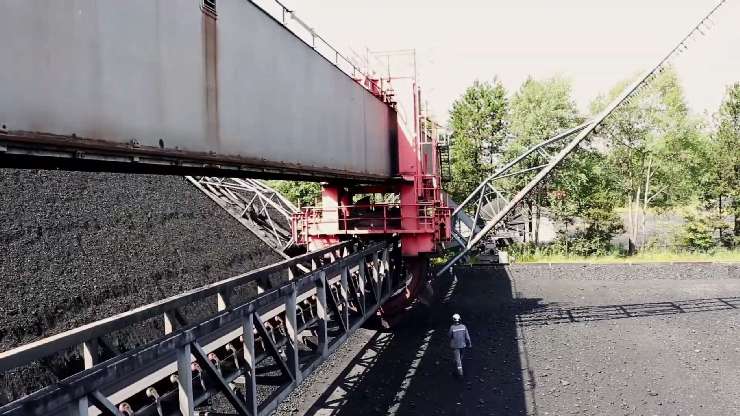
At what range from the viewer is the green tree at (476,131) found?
28.2 m

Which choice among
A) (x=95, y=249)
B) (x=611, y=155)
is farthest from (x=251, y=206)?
(x=611, y=155)

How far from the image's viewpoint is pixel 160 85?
12.0ft

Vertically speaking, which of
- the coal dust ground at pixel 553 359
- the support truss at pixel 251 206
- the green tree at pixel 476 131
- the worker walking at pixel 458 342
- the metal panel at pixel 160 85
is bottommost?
the coal dust ground at pixel 553 359

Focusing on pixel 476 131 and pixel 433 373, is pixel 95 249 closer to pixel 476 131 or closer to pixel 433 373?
pixel 433 373

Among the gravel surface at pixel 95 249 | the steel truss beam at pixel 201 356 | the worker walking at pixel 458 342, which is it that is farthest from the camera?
the worker walking at pixel 458 342

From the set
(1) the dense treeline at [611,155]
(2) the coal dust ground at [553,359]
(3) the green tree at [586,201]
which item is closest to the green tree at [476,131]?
(1) the dense treeline at [611,155]

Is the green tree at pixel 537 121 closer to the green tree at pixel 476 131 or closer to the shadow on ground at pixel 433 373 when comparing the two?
the green tree at pixel 476 131

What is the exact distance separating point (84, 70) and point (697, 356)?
11.8 m

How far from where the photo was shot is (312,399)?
797 cm

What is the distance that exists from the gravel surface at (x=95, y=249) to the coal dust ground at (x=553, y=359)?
13.3 ft

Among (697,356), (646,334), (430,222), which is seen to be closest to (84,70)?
(430,222)

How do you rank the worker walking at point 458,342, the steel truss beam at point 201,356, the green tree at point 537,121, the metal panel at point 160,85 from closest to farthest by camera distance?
the metal panel at point 160,85, the steel truss beam at point 201,356, the worker walking at point 458,342, the green tree at point 537,121

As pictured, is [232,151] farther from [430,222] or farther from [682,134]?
[682,134]

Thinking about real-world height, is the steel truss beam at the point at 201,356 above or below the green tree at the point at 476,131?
below
